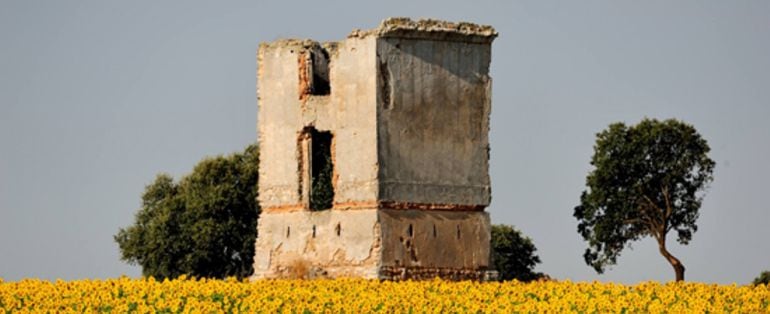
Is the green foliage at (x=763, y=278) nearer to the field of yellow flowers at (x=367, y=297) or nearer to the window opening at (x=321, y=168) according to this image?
the window opening at (x=321, y=168)

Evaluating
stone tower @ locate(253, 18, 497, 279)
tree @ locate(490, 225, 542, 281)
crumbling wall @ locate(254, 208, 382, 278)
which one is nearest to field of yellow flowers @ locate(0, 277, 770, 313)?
crumbling wall @ locate(254, 208, 382, 278)

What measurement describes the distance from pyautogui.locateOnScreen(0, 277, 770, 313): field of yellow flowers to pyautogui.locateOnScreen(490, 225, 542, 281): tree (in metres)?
30.6

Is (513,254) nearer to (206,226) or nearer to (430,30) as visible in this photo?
(206,226)

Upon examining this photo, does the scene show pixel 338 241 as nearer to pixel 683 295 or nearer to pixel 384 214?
pixel 384 214

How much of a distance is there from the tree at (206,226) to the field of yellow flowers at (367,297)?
25.7 metres

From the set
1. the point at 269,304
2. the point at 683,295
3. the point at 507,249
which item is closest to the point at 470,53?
the point at 683,295

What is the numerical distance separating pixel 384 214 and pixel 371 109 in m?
1.86

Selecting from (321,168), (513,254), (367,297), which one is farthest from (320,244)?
(513,254)

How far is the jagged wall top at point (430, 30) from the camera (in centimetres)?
3164

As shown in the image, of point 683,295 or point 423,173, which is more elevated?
point 423,173

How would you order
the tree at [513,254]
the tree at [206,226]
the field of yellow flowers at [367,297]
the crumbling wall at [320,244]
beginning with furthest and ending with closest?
the tree at [513,254] < the tree at [206,226] < the crumbling wall at [320,244] < the field of yellow flowers at [367,297]

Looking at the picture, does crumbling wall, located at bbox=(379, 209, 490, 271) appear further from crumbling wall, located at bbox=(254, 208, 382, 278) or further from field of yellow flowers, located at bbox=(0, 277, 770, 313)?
field of yellow flowers, located at bbox=(0, 277, 770, 313)

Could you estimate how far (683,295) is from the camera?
1058 inches

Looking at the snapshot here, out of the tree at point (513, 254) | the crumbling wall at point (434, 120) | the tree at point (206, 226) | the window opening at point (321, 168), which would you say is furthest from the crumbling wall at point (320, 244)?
the tree at point (513, 254)
